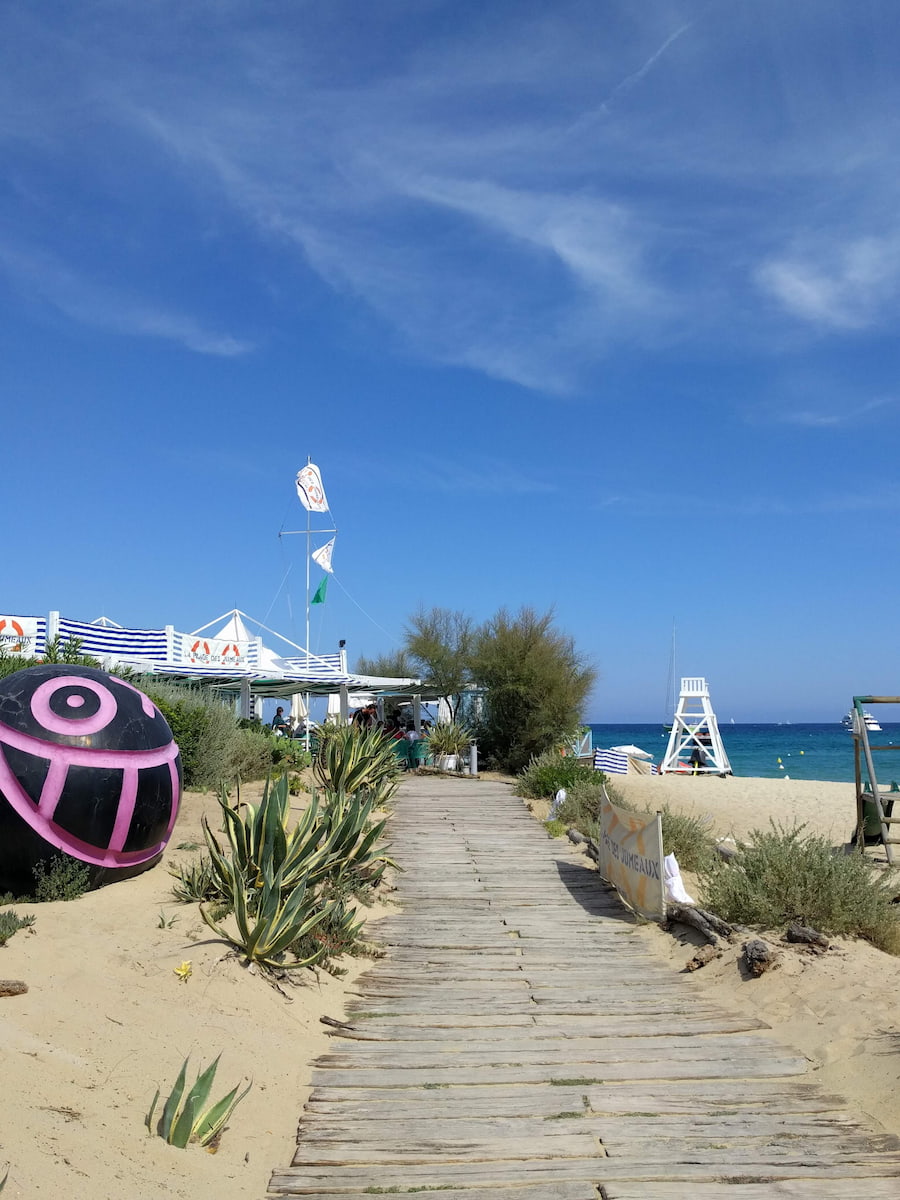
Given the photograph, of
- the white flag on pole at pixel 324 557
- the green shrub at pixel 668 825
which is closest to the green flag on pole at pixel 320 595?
the white flag on pole at pixel 324 557

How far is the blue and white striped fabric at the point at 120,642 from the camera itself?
19.1 m

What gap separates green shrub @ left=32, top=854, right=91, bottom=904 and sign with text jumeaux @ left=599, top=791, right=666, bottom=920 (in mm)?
5481

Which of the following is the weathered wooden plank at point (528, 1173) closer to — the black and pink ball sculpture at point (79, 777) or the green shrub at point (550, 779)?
the black and pink ball sculpture at point (79, 777)

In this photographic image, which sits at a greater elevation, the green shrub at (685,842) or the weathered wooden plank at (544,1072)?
the green shrub at (685,842)

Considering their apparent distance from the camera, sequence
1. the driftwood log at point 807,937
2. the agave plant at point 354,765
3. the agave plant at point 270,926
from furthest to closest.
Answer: the agave plant at point 354,765, the driftwood log at point 807,937, the agave plant at point 270,926

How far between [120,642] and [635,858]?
13587mm

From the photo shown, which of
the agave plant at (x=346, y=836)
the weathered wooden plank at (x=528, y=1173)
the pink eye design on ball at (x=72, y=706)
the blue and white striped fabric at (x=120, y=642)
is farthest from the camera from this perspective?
the blue and white striped fabric at (x=120, y=642)

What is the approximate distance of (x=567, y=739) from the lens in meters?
23.7

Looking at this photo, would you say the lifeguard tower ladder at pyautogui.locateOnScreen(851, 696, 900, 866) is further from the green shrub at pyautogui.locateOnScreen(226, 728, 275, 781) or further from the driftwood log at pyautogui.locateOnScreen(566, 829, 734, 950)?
the green shrub at pyautogui.locateOnScreen(226, 728, 275, 781)

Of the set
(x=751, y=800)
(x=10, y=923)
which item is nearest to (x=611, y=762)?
(x=751, y=800)

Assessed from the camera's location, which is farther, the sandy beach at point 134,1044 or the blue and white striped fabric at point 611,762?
the blue and white striped fabric at point 611,762

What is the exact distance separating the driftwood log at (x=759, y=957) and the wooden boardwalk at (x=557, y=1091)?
0.53 m

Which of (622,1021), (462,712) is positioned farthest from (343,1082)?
(462,712)

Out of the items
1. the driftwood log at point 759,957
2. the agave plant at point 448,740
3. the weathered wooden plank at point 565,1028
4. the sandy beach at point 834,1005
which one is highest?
the agave plant at point 448,740
